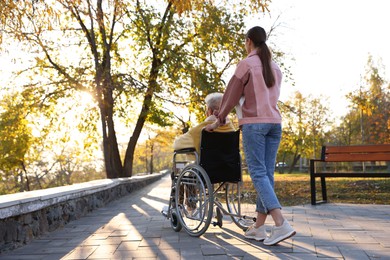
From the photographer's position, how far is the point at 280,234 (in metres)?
3.97

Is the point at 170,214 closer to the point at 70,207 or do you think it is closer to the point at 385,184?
the point at 70,207

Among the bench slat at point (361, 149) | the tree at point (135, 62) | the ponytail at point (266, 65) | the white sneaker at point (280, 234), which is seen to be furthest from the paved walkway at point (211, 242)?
the tree at point (135, 62)

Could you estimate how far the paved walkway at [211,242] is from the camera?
12.4 ft

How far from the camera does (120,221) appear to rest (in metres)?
6.14

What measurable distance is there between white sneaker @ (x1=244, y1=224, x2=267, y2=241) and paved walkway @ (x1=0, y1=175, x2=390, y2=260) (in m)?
0.08

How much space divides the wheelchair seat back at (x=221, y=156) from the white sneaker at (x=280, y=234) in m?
0.79

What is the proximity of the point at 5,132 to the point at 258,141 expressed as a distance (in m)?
15.2

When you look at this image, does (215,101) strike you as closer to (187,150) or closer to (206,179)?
(187,150)

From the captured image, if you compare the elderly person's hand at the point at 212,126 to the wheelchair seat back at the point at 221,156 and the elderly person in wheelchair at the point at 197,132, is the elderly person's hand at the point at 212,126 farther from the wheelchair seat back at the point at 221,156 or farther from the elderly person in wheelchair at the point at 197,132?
the elderly person in wheelchair at the point at 197,132

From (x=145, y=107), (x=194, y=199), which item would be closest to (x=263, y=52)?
(x=194, y=199)

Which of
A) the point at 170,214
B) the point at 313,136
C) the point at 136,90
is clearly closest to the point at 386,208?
the point at 170,214

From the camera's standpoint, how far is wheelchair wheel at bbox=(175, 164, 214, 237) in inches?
171

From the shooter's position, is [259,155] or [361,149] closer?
[259,155]

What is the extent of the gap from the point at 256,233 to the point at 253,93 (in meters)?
1.32
